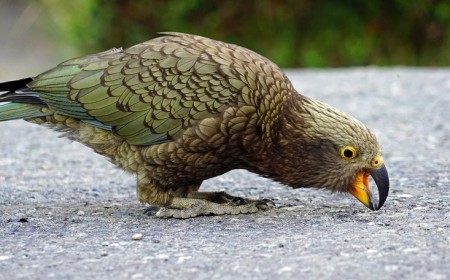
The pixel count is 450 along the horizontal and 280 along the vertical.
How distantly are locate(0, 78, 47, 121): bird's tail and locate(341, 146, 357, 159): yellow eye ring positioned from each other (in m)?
1.84

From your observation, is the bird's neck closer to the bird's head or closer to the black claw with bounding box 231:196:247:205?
the bird's head

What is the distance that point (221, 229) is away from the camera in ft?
16.0

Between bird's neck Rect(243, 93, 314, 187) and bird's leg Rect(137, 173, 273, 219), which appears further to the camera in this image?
bird's leg Rect(137, 173, 273, 219)

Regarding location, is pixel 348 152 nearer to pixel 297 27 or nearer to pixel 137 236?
pixel 137 236

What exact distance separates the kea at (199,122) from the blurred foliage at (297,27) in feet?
29.6

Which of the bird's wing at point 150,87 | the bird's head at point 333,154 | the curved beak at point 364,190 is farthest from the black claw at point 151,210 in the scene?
the curved beak at point 364,190

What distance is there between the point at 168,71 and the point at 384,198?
4.76ft

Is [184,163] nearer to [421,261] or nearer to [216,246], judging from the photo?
[216,246]

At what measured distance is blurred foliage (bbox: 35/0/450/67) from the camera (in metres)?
14.2

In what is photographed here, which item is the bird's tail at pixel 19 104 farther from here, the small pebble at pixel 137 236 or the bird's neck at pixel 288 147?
the bird's neck at pixel 288 147

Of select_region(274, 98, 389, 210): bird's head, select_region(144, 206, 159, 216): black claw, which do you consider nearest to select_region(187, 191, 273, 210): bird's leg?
select_region(144, 206, 159, 216): black claw

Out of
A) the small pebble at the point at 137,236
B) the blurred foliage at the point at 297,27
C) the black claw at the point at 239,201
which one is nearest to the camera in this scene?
the small pebble at the point at 137,236

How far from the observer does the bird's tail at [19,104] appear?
17.6ft

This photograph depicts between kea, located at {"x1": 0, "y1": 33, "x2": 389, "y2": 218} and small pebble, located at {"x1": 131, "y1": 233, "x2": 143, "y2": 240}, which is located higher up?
kea, located at {"x1": 0, "y1": 33, "x2": 389, "y2": 218}
